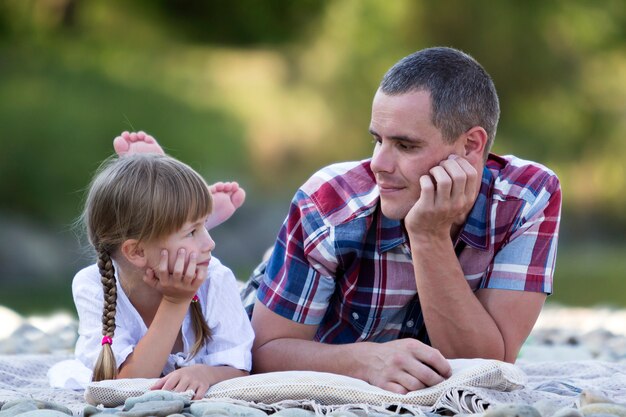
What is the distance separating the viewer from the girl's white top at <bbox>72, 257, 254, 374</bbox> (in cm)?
274

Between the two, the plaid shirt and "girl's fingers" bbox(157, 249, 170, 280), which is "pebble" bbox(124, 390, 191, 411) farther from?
the plaid shirt

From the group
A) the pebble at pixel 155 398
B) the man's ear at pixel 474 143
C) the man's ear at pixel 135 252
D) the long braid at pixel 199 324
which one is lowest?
the pebble at pixel 155 398

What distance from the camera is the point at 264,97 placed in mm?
13992

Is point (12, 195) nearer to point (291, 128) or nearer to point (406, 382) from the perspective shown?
point (291, 128)

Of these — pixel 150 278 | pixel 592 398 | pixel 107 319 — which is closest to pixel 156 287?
pixel 150 278

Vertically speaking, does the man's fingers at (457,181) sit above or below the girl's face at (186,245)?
above

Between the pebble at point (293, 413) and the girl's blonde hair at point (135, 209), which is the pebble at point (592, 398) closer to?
the pebble at point (293, 413)

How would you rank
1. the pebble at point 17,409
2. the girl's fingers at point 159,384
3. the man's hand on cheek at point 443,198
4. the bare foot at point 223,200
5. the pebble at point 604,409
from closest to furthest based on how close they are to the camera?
the pebble at point 604,409 < the pebble at point 17,409 < the girl's fingers at point 159,384 < the man's hand on cheek at point 443,198 < the bare foot at point 223,200

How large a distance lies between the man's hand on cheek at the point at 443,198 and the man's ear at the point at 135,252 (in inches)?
28.1

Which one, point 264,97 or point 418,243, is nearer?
point 418,243

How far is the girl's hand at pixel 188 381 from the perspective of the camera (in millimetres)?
2477

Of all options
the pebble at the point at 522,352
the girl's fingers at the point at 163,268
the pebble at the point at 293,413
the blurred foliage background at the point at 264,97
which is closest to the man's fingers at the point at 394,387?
the pebble at the point at 522,352

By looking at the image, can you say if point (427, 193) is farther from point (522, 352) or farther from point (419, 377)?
point (522, 352)

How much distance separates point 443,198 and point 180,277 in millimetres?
711
